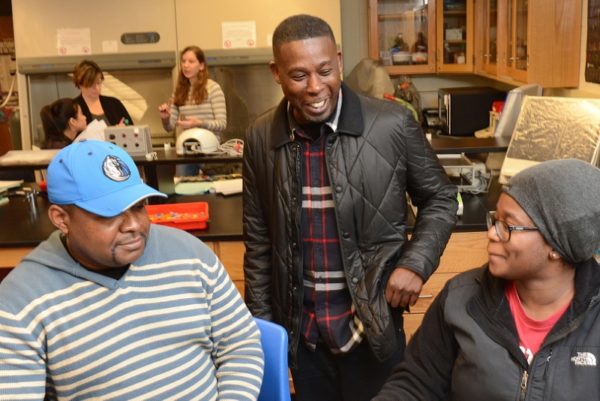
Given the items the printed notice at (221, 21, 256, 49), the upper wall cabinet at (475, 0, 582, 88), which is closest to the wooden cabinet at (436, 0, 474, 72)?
the printed notice at (221, 21, 256, 49)

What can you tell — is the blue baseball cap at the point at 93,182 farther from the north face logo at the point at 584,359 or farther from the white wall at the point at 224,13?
the white wall at the point at 224,13

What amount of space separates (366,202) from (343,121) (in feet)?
0.66

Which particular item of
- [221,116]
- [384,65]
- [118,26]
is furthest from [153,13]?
[384,65]

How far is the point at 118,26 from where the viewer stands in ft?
16.4

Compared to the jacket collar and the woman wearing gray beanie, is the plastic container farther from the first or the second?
the woman wearing gray beanie

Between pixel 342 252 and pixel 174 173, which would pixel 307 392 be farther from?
pixel 174 173

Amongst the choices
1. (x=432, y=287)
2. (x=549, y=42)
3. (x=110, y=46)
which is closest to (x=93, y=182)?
(x=432, y=287)

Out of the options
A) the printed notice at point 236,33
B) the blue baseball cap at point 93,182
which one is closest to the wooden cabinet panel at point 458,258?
the blue baseball cap at point 93,182

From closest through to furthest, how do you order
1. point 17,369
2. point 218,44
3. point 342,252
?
1. point 17,369
2. point 342,252
3. point 218,44

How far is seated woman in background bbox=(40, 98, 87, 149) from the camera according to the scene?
425 centimetres

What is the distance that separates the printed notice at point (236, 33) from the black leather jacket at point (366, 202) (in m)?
3.20

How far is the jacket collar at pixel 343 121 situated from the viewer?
1.76 metres

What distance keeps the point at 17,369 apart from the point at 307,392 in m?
0.81

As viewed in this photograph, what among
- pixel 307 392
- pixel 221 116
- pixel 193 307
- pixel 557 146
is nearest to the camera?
pixel 193 307
